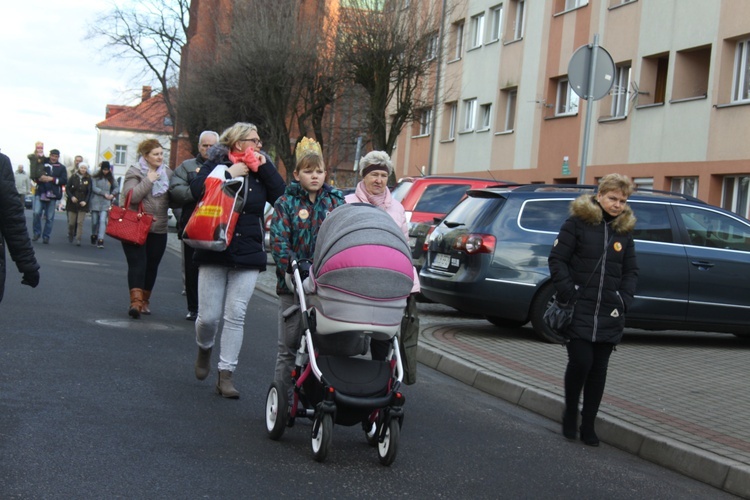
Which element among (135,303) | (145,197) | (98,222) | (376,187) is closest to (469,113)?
(98,222)

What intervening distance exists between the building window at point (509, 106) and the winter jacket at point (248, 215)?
1111 inches

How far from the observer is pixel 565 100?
103ft

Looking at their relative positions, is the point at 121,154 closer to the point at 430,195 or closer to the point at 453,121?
the point at 453,121

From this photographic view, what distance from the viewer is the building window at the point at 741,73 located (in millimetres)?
22562

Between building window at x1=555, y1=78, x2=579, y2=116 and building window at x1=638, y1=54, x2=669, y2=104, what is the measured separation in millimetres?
3970

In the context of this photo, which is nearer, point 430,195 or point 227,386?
point 227,386

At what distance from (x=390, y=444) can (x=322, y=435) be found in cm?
37

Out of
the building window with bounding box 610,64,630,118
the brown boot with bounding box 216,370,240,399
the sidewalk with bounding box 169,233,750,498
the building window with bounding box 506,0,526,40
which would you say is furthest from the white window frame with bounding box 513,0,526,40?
the brown boot with bounding box 216,370,240,399

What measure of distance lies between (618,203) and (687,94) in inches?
754

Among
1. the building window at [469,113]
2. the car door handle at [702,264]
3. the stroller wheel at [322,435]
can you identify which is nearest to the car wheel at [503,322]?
the car door handle at [702,264]

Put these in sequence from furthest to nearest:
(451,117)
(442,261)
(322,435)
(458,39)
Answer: (451,117) → (458,39) → (442,261) → (322,435)

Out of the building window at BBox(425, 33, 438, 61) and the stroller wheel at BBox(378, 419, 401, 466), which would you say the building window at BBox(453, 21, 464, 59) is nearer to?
the building window at BBox(425, 33, 438, 61)

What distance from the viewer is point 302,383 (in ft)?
19.5

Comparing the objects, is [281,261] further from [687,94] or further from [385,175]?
[687,94]
